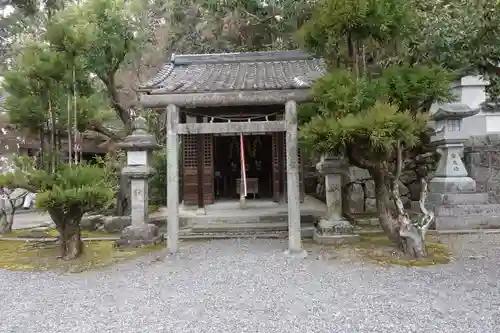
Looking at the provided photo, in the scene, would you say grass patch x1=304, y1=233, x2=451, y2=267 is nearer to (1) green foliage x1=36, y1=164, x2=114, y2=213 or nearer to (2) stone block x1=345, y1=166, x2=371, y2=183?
(2) stone block x1=345, y1=166, x2=371, y2=183

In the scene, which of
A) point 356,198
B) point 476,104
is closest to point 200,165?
point 356,198

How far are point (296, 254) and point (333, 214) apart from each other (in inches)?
64.1

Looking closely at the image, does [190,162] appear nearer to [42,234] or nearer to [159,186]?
[159,186]

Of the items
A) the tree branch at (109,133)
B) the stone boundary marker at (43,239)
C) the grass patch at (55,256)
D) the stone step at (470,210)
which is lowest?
the grass patch at (55,256)

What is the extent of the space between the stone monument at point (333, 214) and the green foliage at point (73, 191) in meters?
4.41

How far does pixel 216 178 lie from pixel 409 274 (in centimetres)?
895

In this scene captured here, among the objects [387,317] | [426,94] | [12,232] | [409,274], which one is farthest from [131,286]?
[12,232]

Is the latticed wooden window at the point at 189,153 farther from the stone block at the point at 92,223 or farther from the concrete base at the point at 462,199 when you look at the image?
the concrete base at the point at 462,199

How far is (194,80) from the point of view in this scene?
8633 mm

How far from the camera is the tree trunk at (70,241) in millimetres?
7105

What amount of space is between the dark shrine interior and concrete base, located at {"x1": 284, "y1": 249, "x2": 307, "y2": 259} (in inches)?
265

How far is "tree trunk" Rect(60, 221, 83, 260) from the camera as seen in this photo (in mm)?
7105

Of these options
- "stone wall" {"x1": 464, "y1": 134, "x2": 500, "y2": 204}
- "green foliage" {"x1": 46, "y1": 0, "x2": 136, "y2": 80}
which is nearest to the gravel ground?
"stone wall" {"x1": 464, "y1": 134, "x2": 500, "y2": 204}

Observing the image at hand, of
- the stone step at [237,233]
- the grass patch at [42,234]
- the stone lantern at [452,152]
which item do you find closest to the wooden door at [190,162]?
the stone step at [237,233]
